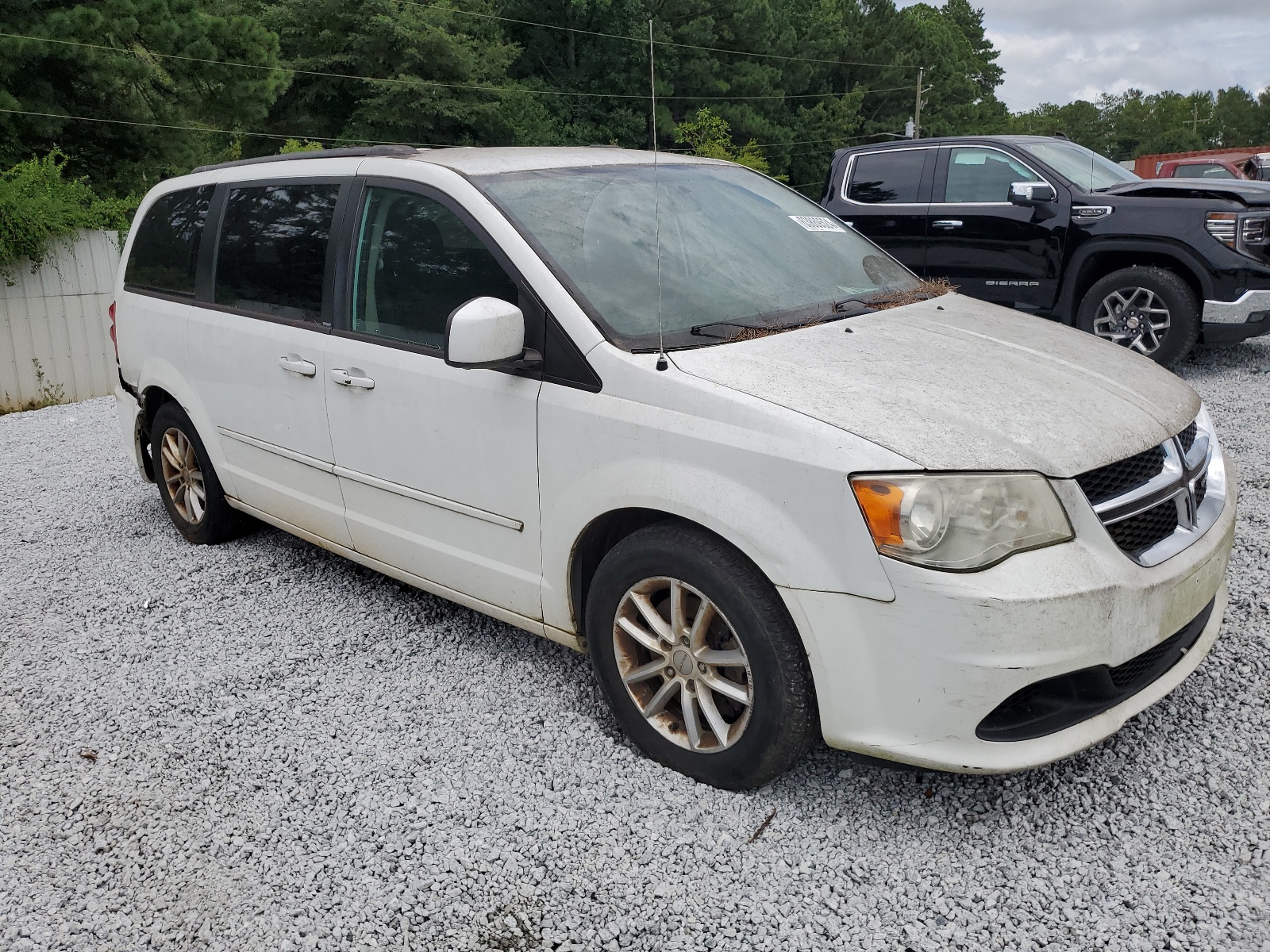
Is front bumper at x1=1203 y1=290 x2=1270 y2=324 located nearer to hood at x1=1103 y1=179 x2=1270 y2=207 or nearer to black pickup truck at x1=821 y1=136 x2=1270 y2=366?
black pickup truck at x1=821 y1=136 x2=1270 y2=366

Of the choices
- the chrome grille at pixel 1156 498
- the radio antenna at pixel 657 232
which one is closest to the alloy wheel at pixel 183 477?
the radio antenna at pixel 657 232

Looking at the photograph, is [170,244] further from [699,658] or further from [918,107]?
[918,107]

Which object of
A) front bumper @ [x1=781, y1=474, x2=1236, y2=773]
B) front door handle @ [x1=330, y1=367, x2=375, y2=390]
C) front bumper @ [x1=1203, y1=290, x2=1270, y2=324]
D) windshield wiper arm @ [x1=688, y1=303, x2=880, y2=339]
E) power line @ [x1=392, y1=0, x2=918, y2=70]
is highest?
power line @ [x1=392, y1=0, x2=918, y2=70]

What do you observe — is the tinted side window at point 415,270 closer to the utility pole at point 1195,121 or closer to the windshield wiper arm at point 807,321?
the windshield wiper arm at point 807,321

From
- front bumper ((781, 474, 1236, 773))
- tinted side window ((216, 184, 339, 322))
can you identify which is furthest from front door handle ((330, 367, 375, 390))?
front bumper ((781, 474, 1236, 773))

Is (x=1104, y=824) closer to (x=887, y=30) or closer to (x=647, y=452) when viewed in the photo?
(x=647, y=452)

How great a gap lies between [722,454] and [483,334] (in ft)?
2.57

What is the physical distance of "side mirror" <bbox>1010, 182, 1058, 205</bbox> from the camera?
7727 millimetres

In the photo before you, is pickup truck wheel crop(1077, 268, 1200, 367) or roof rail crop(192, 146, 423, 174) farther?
pickup truck wheel crop(1077, 268, 1200, 367)

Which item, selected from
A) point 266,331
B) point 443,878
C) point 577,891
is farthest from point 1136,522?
point 266,331

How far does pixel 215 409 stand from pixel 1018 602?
3.61 meters

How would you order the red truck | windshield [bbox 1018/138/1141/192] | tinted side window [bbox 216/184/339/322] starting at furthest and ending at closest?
the red truck < windshield [bbox 1018/138/1141/192] < tinted side window [bbox 216/184/339/322]

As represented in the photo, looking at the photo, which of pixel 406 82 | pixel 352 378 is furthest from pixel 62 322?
pixel 406 82

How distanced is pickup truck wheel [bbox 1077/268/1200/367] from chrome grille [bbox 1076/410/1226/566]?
16.6 feet
